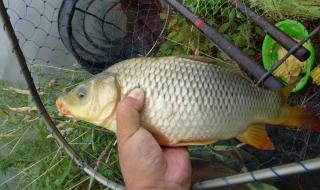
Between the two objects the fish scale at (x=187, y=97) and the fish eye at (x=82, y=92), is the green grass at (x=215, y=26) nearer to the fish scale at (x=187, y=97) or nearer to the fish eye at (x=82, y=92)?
the fish scale at (x=187, y=97)

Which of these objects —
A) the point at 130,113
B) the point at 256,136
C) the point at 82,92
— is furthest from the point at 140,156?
the point at 256,136

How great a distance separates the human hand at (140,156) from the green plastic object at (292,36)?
0.87 metres

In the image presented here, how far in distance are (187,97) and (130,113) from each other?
0.19 m

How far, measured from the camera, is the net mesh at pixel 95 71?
6.93ft

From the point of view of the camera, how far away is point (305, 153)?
6.82ft

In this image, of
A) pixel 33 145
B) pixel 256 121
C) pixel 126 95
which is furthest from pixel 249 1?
pixel 33 145

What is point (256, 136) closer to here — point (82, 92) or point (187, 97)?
point (187, 97)

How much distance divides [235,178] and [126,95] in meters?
0.44

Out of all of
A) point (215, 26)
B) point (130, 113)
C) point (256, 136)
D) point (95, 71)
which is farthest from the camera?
point (95, 71)

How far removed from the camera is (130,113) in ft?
4.44

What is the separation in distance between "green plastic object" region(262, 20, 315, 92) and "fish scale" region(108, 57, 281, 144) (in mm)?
691

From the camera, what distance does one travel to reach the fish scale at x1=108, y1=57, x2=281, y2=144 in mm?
1397

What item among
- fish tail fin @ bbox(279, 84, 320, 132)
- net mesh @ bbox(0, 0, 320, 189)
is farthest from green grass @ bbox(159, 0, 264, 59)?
fish tail fin @ bbox(279, 84, 320, 132)

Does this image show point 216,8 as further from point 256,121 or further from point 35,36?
point 35,36
